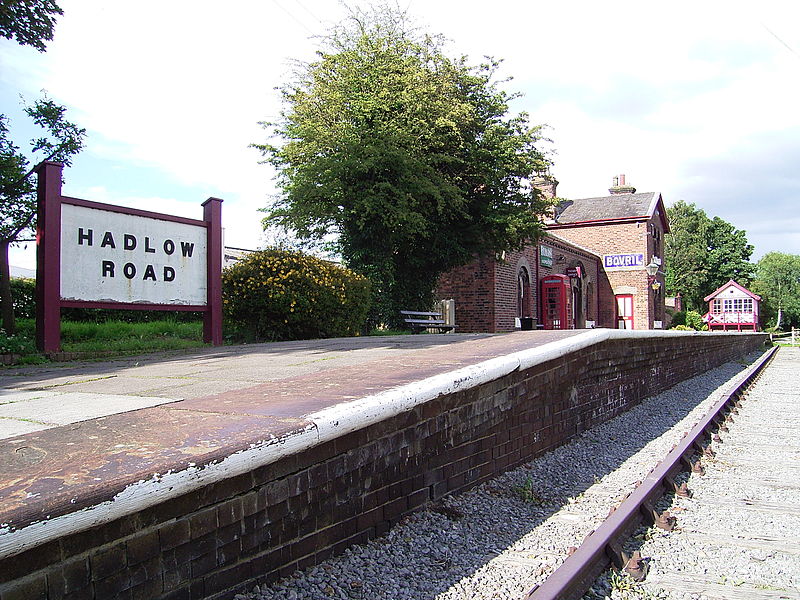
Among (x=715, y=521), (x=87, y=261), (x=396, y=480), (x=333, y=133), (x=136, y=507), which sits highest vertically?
(x=333, y=133)

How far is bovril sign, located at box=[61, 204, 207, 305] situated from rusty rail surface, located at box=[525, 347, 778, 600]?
269 inches

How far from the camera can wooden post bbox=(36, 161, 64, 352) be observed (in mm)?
7316

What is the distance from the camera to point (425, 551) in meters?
3.11

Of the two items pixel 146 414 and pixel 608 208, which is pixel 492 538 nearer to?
pixel 146 414

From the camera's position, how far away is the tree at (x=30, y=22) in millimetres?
8898

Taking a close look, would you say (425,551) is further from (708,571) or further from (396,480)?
(708,571)

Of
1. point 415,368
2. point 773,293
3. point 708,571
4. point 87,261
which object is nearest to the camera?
point 708,571

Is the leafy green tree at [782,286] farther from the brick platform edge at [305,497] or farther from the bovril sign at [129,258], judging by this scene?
the brick platform edge at [305,497]

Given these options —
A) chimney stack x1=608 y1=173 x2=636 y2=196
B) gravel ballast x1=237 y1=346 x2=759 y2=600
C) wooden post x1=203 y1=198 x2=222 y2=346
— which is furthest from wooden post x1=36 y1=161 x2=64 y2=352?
chimney stack x1=608 y1=173 x2=636 y2=196

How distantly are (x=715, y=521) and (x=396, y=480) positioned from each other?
210 centimetres

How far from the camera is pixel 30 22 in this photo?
9.16m

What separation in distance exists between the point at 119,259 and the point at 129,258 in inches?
5.7

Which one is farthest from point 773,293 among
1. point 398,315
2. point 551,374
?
point 551,374

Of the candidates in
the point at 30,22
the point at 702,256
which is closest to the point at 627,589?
the point at 30,22
